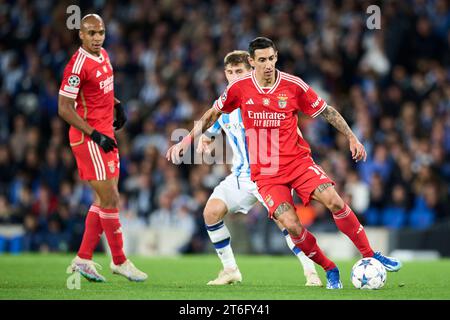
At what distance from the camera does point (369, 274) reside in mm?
8336

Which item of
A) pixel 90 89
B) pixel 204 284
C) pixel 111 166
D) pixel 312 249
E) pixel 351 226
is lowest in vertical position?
pixel 204 284

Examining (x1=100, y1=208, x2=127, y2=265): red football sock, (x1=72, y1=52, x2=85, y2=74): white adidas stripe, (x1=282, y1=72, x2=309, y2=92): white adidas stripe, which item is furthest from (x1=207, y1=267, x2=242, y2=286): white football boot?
(x1=72, y1=52, x2=85, y2=74): white adidas stripe

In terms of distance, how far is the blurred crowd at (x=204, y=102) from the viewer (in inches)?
647

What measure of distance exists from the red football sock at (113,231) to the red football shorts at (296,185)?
1595mm

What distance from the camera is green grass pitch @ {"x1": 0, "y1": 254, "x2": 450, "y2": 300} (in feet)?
25.7

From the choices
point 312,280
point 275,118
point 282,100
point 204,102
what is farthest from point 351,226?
point 204,102

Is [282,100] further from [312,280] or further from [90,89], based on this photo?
[90,89]

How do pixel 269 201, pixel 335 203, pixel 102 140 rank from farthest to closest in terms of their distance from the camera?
pixel 102 140 < pixel 269 201 < pixel 335 203

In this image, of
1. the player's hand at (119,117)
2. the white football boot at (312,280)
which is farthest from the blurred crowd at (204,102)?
the white football boot at (312,280)

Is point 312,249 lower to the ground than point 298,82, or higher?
lower

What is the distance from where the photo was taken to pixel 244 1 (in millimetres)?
20484

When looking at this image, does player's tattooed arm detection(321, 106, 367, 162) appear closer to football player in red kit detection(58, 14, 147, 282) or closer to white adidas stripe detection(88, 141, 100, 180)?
football player in red kit detection(58, 14, 147, 282)

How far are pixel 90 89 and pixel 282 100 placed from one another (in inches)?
79.7

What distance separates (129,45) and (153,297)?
13971 mm
